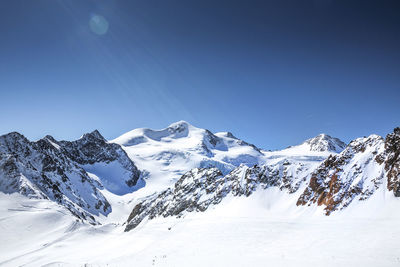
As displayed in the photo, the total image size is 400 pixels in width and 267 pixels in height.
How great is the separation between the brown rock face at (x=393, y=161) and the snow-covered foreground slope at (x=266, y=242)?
1.59m

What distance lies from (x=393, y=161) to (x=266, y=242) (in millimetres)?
24771

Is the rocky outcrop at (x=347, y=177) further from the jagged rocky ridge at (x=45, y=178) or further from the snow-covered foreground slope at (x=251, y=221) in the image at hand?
the jagged rocky ridge at (x=45, y=178)

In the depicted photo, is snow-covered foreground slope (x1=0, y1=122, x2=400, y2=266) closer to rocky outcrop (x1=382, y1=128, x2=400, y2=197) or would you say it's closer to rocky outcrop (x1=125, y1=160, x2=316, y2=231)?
rocky outcrop (x1=382, y1=128, x2=400, y2=197)

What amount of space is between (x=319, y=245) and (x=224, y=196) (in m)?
38.9

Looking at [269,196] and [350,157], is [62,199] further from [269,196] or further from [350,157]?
[350,157]

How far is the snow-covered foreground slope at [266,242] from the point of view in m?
18.5

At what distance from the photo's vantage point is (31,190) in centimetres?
7794

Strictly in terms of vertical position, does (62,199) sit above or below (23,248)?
above

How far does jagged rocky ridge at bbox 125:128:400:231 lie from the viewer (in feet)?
120

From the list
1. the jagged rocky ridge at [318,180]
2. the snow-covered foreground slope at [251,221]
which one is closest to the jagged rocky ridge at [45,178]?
the snow-covered foreground slope at [251,221]

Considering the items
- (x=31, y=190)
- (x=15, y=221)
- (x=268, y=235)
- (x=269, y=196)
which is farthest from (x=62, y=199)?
(x=268, y=235)

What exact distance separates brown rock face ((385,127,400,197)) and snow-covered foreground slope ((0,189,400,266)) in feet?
5.23

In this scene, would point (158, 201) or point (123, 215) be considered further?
point (123, 215)

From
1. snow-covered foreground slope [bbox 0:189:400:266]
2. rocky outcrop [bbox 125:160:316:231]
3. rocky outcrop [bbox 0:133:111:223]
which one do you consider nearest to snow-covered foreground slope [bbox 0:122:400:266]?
snow-covered foreground slope [bbox 0:189:400:266]
